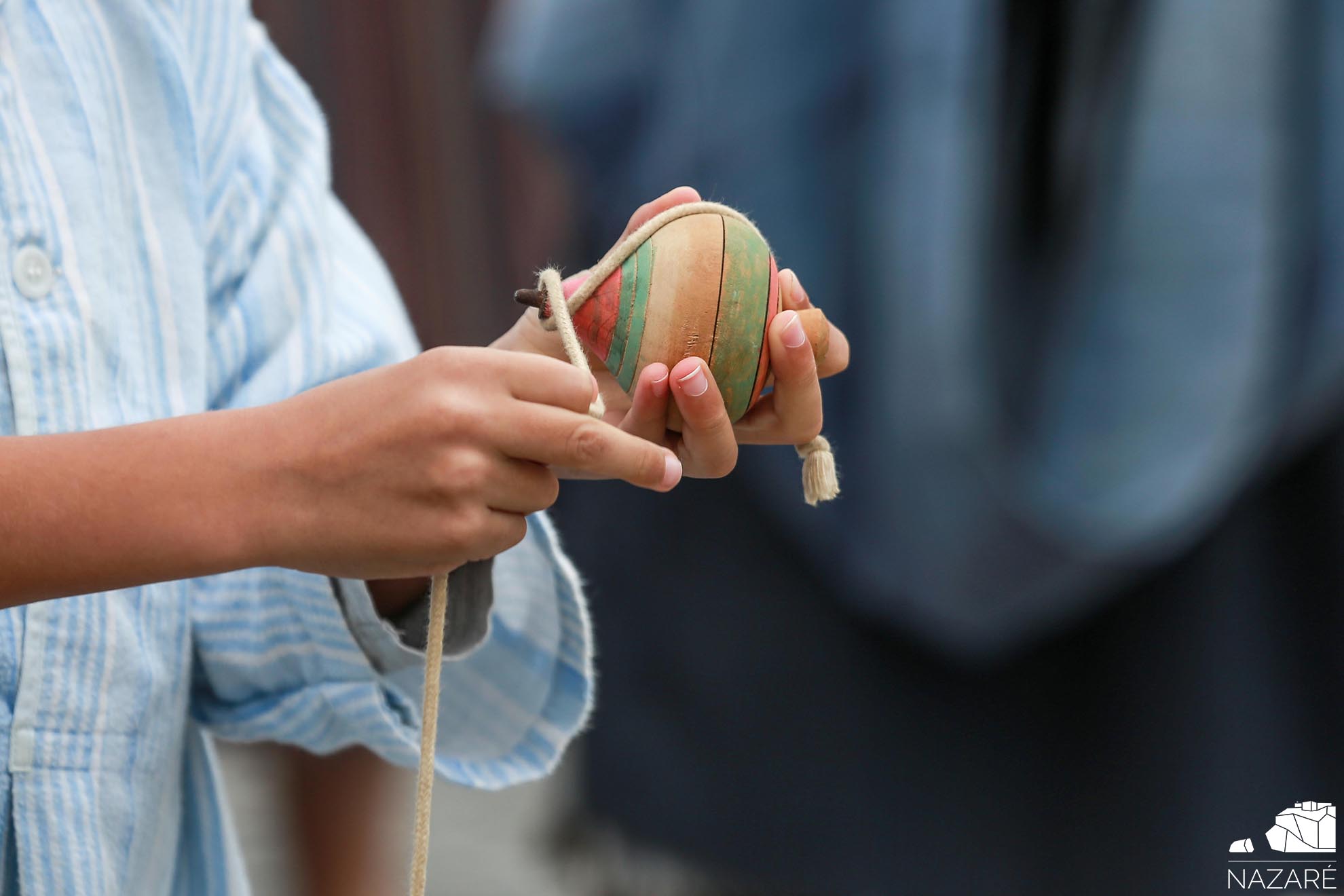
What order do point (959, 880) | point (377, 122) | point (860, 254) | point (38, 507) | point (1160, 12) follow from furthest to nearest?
point (377, 122) → point (959, 880) → point (860, 254) → point (1160, 12) → point (38, 507)

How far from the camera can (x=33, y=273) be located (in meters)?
0.54

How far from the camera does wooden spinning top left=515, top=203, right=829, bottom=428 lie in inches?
20.5

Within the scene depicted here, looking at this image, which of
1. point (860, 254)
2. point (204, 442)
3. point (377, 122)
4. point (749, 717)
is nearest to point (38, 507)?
point (204, 442)

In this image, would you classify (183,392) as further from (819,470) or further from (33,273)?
(819,470)

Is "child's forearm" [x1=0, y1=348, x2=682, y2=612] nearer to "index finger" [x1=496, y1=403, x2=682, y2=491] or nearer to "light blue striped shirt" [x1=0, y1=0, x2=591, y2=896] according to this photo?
"index finger" [x1=496, y1=403, x2=682, y2=491]

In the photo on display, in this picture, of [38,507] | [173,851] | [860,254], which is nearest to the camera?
[38,507]

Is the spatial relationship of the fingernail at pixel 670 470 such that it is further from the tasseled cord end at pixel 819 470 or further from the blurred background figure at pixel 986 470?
the blurred background figure at pixel 986 470

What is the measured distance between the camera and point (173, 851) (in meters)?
0.63

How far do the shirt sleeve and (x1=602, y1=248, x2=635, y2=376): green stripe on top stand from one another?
0.50 ft

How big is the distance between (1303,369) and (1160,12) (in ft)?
1.17

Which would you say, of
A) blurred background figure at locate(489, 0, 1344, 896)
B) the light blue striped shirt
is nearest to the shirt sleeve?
the light blue striped shirt

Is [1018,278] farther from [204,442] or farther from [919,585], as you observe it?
[204,442]

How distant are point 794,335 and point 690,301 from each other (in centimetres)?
5

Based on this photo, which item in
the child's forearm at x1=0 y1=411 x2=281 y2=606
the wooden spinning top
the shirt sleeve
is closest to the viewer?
the child's forearm at x1=0 y1=411 x2=281 y2=606
